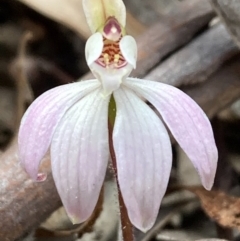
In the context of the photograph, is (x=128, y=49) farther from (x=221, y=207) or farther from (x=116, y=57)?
(x=221, y=207)

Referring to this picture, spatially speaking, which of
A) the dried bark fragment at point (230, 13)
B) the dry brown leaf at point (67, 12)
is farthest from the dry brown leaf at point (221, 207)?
the dry brown leaf at point (67, 12)

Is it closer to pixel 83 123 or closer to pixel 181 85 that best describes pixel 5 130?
pixel 181 85

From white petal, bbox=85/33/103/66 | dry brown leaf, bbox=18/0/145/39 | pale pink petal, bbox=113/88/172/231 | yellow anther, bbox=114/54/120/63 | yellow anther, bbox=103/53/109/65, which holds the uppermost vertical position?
dry brown leaf, bbox=18/0/145/39

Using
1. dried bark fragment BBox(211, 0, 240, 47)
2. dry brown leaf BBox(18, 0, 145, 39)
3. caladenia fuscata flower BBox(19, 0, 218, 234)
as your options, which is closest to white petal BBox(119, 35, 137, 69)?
caladenia fuscata flower BBox(19, 0, 218, 234)

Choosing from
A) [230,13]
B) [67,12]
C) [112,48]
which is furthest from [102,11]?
[67,12]

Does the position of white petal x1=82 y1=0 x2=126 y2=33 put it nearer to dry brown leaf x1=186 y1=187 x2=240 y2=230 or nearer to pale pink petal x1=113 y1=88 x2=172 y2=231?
pale pink petal x1=113 y1=88 x2=172 y2=231
